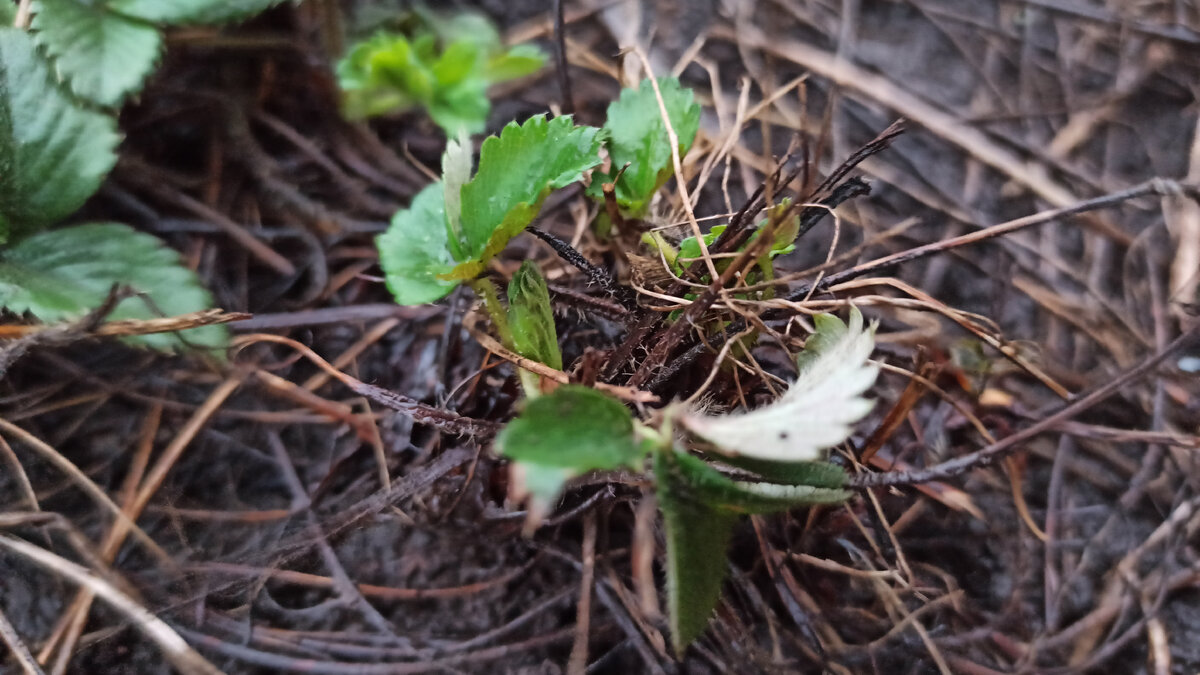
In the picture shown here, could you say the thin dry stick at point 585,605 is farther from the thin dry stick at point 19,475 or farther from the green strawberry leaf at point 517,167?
the thin dry stick at point 19,475

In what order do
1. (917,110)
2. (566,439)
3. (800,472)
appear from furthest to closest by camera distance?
1. (917,110)
2. (800,472)
3. (566,439)

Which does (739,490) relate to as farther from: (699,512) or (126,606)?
(126,606)

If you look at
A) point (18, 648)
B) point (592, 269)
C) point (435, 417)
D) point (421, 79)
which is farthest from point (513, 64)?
point (18, 648)

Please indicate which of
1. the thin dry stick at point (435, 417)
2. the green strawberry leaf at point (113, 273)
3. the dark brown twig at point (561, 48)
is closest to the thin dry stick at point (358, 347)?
the green strawberry leaf at point (113, 273)

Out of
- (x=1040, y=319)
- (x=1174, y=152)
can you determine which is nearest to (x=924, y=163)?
(x=1040, y=319)

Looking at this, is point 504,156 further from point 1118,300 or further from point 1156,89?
point 1156,89

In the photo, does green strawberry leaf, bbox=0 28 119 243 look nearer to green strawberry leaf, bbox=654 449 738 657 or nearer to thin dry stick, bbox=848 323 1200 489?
green strawberry leaf, bbox=654 449 738 657

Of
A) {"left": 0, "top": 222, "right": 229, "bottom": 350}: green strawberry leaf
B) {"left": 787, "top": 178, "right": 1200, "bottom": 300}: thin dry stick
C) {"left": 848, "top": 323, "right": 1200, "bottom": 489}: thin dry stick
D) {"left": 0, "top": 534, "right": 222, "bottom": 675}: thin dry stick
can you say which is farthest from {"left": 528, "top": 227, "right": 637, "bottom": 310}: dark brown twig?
{"left": 0, "top": 534, "right": 222, "bottom": 675}: thin dry stick

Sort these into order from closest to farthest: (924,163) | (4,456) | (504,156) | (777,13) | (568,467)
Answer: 1. (568,467)
2. (504,156)
3. (4,456)
4. (924,163)
5. (777,13)

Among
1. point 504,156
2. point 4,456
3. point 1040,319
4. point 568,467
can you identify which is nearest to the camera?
point 568,467
